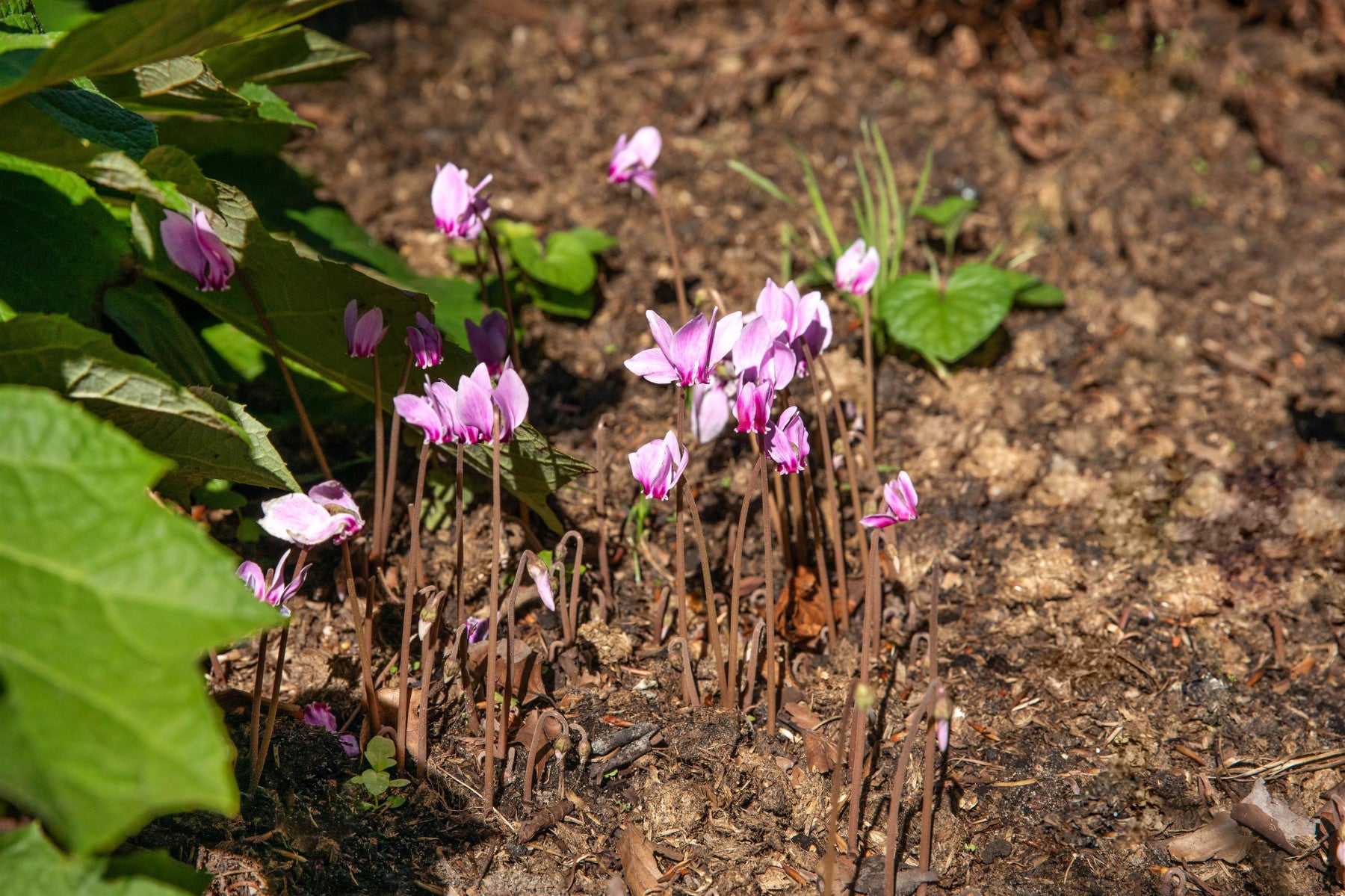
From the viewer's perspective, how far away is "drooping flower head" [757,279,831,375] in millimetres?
1755

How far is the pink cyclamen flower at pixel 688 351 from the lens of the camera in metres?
1.62

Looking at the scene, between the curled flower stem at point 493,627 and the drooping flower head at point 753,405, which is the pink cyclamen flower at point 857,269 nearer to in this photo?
the drooping flower head at point 753,405

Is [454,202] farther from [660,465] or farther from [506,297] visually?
[660,465]

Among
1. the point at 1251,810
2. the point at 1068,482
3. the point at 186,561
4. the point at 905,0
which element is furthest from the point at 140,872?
the point at 905,0

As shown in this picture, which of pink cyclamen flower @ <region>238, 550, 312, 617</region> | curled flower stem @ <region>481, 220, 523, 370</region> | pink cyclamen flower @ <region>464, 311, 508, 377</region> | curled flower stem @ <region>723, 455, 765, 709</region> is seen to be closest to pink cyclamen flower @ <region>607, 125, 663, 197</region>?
curled flower stem @ <region>481, 220, 523, 370</region>

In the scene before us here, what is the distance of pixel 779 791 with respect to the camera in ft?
6.12

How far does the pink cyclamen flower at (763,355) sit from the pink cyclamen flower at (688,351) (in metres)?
0.02

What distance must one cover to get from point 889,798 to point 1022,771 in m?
0.30

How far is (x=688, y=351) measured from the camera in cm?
164

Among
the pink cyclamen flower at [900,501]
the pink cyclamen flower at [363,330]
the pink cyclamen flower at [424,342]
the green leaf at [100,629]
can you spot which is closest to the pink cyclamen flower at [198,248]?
the pink cyclamen flower at [363,330]

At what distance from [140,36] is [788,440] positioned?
113 centimetres

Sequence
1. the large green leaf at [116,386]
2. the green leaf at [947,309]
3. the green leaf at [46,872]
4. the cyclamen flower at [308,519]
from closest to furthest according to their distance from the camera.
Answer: the green leaf at [46,872], the large green leaf at [116,386], the cyclamen flower at [308,519], the green leaf at [947,309]

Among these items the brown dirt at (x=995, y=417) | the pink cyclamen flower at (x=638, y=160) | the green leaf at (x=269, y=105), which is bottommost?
the brown dirt at (x=995, y=417)

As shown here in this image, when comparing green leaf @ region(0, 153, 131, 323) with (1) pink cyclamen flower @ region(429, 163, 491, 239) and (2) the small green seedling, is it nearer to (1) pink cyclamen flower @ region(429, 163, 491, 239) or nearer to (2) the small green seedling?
(1) pink cyclamen flower @ region(429, 163, 491, 239)
